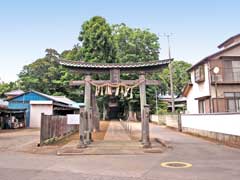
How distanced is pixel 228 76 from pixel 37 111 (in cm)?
2162

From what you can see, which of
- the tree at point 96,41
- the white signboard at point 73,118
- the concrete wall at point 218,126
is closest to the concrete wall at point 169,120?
the concrete wall at point 218,126

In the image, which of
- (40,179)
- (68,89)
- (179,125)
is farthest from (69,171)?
(68,89)

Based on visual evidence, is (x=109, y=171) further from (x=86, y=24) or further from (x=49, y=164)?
(x=86, y=24)

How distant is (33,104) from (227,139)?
76.0 feet

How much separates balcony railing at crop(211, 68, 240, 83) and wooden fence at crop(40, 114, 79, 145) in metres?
13.0

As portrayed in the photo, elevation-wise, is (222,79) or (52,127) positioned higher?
(222,79)

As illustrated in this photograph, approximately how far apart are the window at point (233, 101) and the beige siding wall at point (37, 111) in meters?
19.5

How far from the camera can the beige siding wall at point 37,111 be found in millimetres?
29203

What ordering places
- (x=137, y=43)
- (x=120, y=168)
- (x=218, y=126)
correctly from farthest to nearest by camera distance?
1. (x=137, y=43)
2. (x=218, y=126)
3. (x=120, y=168)

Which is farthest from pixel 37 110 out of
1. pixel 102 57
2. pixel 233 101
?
pixel 233 101

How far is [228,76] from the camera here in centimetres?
2094

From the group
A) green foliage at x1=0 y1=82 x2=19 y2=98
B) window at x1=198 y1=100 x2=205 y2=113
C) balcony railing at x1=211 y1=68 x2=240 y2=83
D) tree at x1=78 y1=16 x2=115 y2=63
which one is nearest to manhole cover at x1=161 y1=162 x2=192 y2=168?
balcony railing at x1=211 y1=68 x2=240 y2=83

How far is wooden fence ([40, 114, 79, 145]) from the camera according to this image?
1227cm

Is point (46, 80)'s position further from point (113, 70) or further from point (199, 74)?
point (113, 70)
